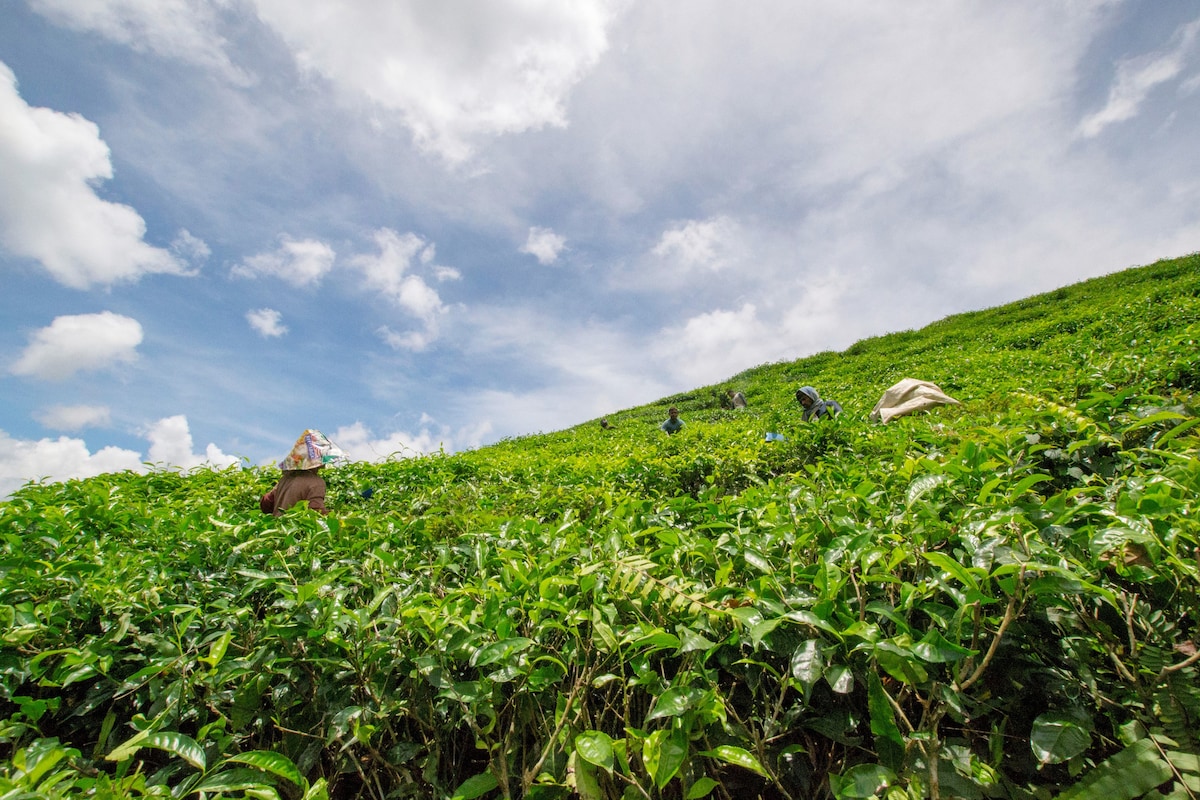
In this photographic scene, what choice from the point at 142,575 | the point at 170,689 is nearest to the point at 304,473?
the point at 142,575

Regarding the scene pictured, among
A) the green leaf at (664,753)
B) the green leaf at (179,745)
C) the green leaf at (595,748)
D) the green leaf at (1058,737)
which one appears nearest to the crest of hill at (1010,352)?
the green leaf at (1058,737)

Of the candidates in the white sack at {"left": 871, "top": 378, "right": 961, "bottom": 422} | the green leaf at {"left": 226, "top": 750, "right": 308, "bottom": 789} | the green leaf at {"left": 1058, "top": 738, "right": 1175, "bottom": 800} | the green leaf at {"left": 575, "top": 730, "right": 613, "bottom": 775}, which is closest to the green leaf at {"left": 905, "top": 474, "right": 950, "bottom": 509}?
the green leaf at {"left": 1058, "top": 738, "right": 1175, "bottom": 800}

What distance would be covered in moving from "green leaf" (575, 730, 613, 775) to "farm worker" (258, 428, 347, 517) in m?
5.14

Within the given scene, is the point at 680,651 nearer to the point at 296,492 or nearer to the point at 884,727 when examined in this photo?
the point at 884,727

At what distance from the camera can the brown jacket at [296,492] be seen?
5.56 metres

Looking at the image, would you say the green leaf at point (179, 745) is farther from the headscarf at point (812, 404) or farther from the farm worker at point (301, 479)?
the headscarf at point (812, 404)

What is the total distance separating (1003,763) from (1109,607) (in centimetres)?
56

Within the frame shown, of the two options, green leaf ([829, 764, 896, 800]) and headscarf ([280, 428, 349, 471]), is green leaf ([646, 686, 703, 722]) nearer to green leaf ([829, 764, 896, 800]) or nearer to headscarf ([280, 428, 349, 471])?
green leaf ([829, 764, 896, 800])

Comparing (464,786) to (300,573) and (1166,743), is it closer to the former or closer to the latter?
(300,573)

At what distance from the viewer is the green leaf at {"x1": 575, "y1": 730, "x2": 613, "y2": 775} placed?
1318mm

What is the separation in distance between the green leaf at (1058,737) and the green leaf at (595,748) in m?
1.08

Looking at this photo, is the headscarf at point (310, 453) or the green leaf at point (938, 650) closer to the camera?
the green leaf at point (938, 650)

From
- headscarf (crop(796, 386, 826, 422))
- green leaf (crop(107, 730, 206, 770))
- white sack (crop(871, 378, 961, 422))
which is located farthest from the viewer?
headscarf (crop(796, 386, 826, 422))

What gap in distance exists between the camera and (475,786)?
150 cm
